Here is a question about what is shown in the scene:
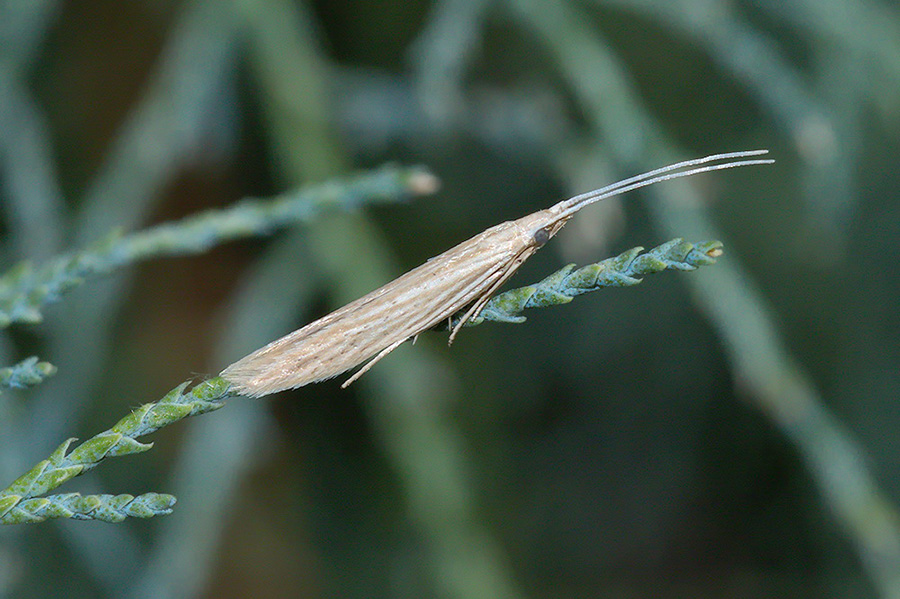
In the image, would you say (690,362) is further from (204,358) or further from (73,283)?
(73,283)

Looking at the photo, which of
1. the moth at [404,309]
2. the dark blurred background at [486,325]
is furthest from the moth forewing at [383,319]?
the dark blurred background at [486,325]

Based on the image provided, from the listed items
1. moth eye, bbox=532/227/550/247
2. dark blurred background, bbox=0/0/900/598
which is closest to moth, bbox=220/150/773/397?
moth eye, bbox=532/227/550/247

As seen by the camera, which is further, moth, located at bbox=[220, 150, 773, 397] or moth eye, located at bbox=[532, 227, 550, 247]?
moth eye, located at bbox=[532, 227, 550, 247]

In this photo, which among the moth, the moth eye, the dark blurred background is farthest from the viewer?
the dark blurred background

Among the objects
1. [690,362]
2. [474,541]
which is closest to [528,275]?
[690,362]

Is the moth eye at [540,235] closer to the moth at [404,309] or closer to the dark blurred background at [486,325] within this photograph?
the moth at [404,309]

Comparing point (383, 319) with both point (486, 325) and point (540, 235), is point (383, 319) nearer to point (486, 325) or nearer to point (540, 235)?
point (540, 235)

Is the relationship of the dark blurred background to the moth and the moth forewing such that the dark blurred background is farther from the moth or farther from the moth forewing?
the moth forewing
